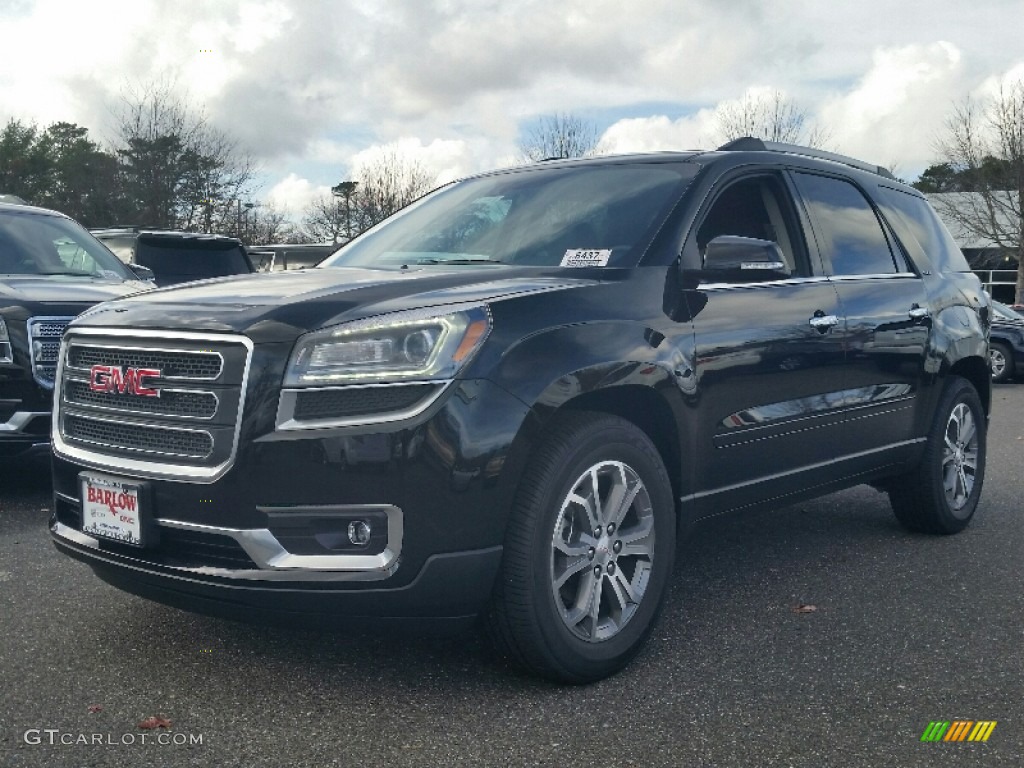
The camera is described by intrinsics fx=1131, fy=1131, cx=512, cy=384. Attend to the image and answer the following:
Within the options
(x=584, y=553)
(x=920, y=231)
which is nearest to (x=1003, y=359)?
(x=920, y=231)

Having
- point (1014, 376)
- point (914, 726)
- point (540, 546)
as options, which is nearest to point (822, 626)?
point (914, 726)

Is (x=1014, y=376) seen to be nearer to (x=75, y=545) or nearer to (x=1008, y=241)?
(x=75, y=545)

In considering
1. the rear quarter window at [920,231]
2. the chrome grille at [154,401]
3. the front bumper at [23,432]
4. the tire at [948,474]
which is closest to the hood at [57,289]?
the front bumper at [23,432]

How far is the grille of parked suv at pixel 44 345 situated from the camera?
6.20 m

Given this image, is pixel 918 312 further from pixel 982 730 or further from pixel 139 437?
pixel 139 437

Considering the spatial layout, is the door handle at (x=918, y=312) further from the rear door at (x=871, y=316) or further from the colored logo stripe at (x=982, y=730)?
the colored logo stripe at (x=982, y=730)

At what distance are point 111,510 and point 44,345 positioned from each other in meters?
3.09

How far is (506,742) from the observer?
3156 millimetres

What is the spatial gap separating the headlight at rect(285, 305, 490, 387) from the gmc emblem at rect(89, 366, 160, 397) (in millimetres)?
549

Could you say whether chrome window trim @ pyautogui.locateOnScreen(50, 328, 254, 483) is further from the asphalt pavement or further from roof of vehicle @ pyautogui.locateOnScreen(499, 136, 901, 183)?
roof of vehicle @ pyautogui.locateOnScreen(499, 136, 901, 183)

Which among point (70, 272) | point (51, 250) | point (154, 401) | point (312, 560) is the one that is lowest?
point (312, 560)

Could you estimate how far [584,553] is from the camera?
362cm

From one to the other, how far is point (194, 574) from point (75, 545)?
0.62 metres
